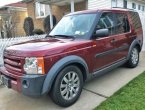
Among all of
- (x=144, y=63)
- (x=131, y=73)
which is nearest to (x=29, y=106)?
(x=131, y=73)

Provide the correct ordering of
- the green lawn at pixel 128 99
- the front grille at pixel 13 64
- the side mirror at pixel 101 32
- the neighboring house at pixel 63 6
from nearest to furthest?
1. the front grille at pixel 13 64
2. the green lawn at pixel 128 99
3. the side mirror at pixel 101 32
4. the neighboring house at pixel 63 6

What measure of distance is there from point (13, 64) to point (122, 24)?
3326mm

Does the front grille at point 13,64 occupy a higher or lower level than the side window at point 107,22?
lower

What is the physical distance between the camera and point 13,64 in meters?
3.81

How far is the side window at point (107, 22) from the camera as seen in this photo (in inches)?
188

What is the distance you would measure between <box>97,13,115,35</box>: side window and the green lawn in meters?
1.48

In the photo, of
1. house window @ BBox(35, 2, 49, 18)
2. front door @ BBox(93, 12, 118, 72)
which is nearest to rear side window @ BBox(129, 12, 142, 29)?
front door @ BBox(93, 12, 118, 72)

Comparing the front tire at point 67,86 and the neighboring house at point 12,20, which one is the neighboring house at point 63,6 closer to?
the neighboring house at point 12,20

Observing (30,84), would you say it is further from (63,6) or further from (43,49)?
(63,6)

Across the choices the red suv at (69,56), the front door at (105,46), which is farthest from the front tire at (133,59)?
A: the front door at (105,46)

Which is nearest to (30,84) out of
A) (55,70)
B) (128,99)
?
(55,70)

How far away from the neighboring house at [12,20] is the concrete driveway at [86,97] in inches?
641

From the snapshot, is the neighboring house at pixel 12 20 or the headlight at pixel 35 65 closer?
the headlight at pixel 35 65

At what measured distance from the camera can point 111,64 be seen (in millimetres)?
5098
